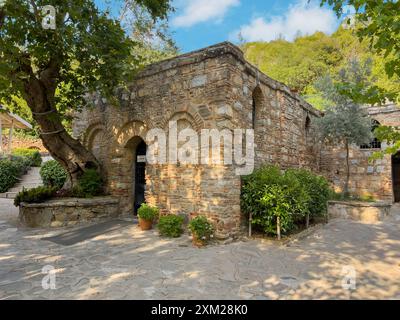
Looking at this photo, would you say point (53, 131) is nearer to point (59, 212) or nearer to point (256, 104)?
point (59, 212)

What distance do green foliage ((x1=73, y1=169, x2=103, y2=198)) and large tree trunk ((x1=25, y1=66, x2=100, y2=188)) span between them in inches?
9.8

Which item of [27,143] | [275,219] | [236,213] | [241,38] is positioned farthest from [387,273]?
[241,38]

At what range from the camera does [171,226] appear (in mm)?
6039

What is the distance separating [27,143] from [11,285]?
22.5 meters

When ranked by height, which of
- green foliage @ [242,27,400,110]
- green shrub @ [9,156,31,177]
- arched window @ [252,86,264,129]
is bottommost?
green shrub @ [9,156,31,177]

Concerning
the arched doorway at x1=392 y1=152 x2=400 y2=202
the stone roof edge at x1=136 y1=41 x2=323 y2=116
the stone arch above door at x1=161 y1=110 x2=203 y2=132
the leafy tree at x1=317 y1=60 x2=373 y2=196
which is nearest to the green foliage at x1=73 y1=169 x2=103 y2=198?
the stone arch above door at x1=161 y1=110 x2=203 y2=132

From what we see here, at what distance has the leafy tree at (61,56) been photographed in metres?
5.59

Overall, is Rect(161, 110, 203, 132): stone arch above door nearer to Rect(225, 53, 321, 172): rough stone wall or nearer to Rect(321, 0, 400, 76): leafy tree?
Rect(225, 53, 321, 172): rough stone wall

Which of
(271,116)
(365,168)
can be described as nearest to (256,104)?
(271,116)

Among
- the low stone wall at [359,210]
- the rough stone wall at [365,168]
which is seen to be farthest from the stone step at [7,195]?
the rough stone wall at [365,168]

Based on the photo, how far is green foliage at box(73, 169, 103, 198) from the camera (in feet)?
26.1

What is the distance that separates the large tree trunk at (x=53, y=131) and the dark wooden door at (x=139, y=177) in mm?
1251
